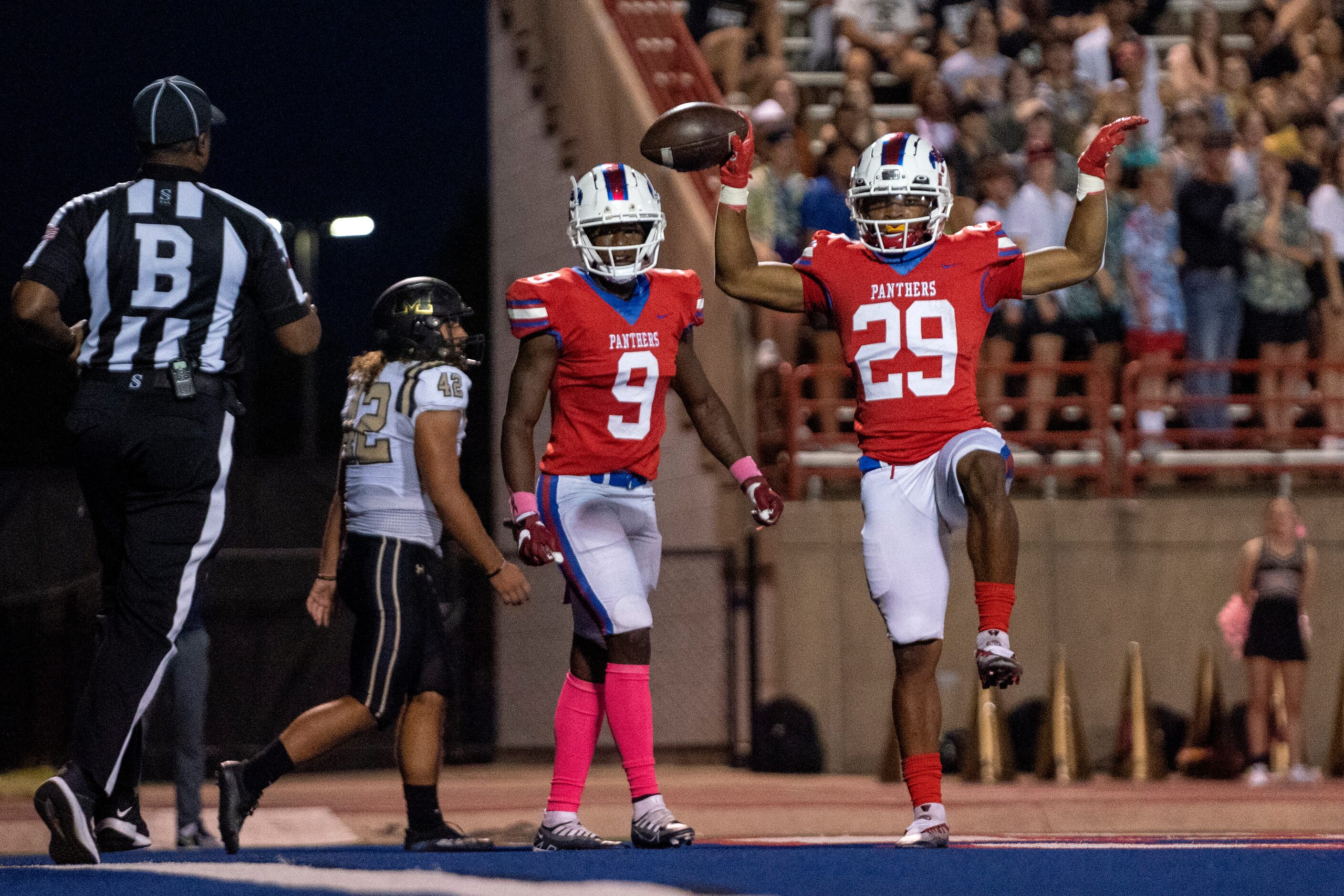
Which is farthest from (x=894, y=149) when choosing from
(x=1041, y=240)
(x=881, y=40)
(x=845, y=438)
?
(x=881, y=40)

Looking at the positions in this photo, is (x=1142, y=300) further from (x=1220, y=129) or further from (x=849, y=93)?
(x=849, y=93)

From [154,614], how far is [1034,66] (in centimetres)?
985

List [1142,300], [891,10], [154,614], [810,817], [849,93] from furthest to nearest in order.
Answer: [891,10]
[849,93]
[1142,300]
[810,817]
[154,614]

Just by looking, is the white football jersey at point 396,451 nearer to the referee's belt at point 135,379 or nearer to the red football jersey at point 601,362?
the red football jersey at point 601,362

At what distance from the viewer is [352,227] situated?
1155cm

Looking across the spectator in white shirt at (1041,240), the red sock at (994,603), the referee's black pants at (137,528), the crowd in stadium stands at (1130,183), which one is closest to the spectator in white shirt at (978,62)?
the crowd in stadium stands at (1130,183)

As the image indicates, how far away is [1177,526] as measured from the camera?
43.0 ft

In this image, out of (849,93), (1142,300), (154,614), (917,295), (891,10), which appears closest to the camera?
(154,614)

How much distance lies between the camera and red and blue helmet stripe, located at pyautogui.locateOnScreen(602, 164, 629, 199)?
6.14 metres

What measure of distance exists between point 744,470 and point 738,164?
1005mm

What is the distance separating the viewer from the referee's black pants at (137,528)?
543cm

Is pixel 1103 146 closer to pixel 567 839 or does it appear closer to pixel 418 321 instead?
pixel 418 321

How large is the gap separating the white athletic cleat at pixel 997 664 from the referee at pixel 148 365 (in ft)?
7.41

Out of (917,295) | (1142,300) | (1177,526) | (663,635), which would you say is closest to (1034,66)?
(1142,300)
